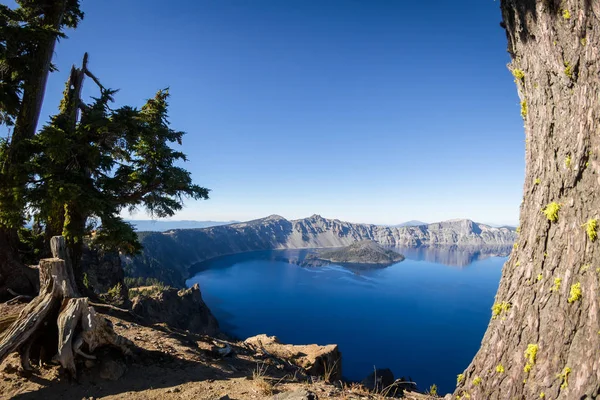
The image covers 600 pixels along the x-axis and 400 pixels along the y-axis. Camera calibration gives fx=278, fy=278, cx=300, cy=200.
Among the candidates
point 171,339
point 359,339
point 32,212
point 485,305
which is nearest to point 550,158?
point 171,339

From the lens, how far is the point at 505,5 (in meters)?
4.40

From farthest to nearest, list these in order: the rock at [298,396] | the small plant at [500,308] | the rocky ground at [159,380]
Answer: the rocky ground at [159,380] < the rock at [298,396] < the small plant at [500,308]

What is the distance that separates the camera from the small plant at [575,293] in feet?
10.4

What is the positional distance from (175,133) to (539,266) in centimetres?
1464

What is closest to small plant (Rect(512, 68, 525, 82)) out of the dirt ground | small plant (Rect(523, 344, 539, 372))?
small plant (Rect(523, 344, 539, 372))

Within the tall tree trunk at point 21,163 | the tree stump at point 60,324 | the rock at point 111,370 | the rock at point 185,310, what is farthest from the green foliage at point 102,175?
the rock at point 185,310

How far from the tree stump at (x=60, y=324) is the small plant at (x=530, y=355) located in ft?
24.4

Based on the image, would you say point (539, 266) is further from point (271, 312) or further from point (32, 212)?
point (271, 312)

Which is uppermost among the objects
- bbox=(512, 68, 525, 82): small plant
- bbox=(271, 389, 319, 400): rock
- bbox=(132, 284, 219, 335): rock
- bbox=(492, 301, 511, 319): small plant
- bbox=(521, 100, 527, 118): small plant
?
bbox=(512, 68, 525, 82): small plant

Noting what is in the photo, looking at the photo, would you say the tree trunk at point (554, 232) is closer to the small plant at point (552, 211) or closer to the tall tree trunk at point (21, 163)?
the small plant at point (552, 211)

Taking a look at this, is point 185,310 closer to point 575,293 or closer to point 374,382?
point 374,382

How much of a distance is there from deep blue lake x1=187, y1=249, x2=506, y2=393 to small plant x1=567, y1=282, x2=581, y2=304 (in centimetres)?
6722

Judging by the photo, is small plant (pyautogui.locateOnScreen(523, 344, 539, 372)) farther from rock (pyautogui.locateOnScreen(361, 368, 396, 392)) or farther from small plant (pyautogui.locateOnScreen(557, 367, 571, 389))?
rock (pyautogui.locateOnScreen(361, 368, 396, 392))

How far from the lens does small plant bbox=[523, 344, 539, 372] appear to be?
3.44 meters
